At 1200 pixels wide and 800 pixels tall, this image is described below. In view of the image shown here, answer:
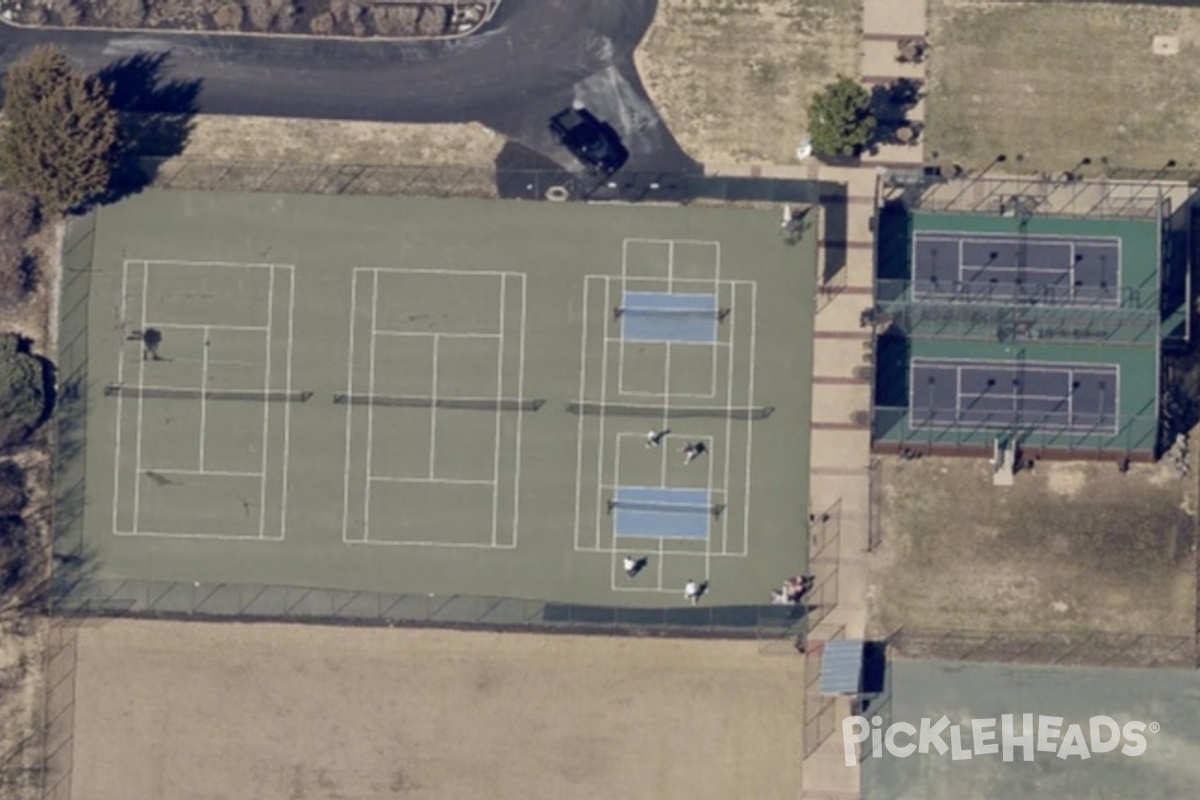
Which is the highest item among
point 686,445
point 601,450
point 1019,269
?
point 1019,269

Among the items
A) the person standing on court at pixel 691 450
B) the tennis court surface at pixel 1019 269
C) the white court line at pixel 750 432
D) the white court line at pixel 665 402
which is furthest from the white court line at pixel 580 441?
the tennis court surface at pixel 1019 269

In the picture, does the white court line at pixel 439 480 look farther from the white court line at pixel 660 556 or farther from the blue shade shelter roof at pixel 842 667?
the blue shade shelter roof at pixel 842 667

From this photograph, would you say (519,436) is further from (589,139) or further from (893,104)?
(893,104)

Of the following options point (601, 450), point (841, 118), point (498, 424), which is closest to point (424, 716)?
point (498, 424)

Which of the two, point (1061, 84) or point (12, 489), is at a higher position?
point (1061, 84)

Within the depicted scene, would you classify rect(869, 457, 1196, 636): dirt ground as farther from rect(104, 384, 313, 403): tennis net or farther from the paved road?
rect(104, 384, 313, 403): tennis net

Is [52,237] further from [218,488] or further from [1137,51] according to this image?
[1137,51]

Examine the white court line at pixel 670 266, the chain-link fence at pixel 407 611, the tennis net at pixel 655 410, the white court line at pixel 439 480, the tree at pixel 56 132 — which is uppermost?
the tree at pixel 56 132
